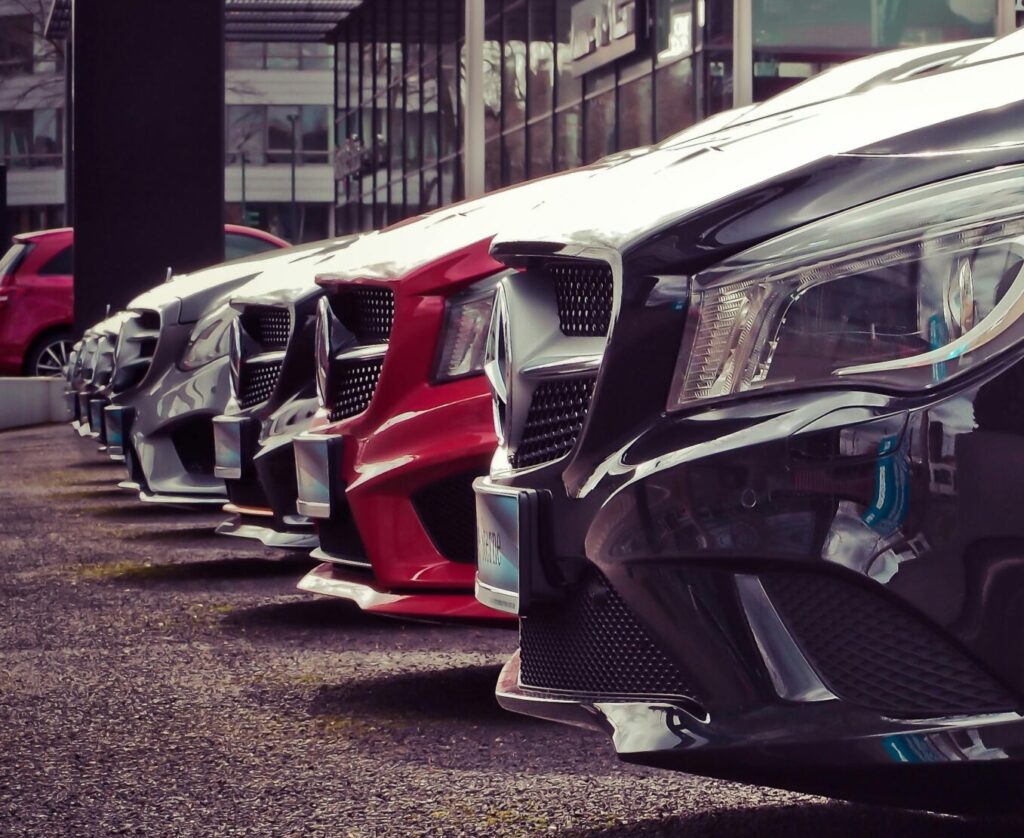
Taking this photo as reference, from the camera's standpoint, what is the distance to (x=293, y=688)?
436cm

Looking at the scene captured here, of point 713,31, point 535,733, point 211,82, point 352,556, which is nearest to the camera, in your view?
point 535,733

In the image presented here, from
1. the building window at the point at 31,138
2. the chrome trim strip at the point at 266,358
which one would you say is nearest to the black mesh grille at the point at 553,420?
the chrome trim strip at the point at 266,358

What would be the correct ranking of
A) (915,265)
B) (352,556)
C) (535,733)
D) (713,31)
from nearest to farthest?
(915,265), (535,733), (352,556), (713,31)

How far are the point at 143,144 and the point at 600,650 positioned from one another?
42.5 ft

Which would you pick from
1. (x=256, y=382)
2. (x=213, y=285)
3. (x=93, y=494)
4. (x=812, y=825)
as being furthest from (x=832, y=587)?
(x=93, y=494)

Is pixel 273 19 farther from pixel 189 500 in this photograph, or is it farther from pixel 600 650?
pixel 600 650

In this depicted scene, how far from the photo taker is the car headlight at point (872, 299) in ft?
7.02

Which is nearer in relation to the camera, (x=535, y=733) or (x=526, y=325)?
(x=526, y=325)

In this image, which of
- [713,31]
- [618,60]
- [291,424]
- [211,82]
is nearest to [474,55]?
[618,60]

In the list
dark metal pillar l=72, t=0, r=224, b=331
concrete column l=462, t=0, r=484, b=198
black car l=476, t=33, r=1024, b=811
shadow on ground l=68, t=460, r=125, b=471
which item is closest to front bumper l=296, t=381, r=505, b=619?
black car l=476, t=33, r=1024, b=811

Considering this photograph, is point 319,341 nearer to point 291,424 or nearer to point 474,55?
point 291,424

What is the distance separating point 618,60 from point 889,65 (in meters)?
17.5

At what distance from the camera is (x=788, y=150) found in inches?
99.5

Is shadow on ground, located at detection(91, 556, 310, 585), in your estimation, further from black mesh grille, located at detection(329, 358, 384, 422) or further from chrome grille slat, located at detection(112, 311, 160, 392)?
black mesh grille, located at detection(329, 358, 384, 422)
